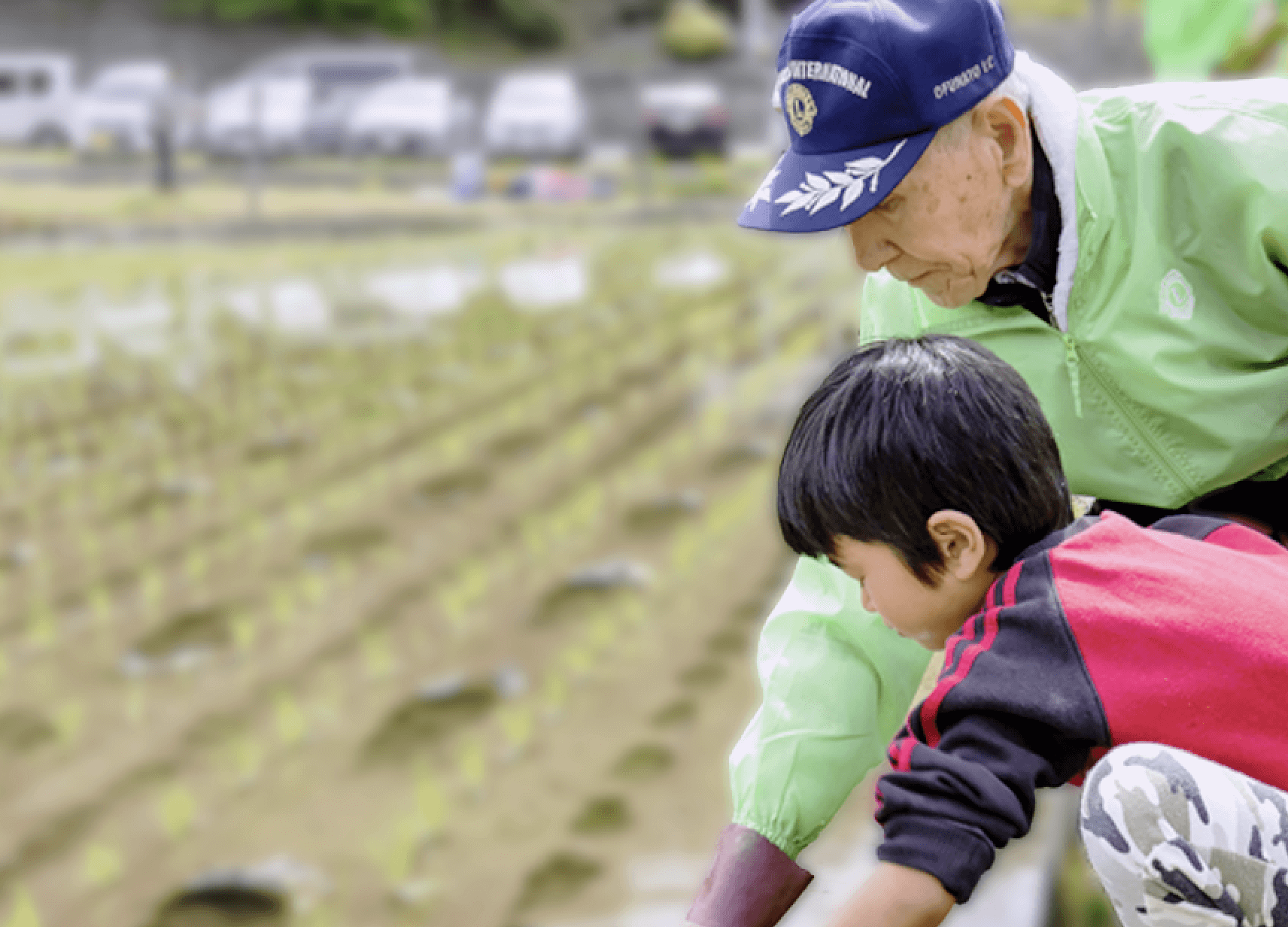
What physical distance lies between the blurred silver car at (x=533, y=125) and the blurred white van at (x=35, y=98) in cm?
357

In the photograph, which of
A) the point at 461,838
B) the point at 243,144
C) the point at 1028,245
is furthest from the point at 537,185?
the point at 1028,245

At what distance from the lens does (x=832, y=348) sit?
253 inches

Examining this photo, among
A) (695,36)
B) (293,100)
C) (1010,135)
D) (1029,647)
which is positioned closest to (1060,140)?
(1010,135)

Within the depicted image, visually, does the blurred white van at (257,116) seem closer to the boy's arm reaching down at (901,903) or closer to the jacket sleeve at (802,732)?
the jacket sleeve at (802,732)

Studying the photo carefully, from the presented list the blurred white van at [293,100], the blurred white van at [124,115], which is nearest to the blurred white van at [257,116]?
the blurred white van at [293,100]

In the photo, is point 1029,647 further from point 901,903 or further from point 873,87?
point 873,87

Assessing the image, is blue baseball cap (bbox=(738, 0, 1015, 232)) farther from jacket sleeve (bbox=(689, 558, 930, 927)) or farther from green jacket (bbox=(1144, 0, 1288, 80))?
green jacket (bbox=(1144, 0, 1288, 80))

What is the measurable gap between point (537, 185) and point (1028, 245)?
32.7ft

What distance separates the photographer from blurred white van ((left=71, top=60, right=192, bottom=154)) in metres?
11.6

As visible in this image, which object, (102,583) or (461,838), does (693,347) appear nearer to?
(102,583)

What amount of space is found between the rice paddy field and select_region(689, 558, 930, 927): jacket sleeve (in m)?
1.57

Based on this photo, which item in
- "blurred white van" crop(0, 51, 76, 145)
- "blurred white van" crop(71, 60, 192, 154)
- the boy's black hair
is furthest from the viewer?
"blurred white van" crop(0, 51, 76, 145)

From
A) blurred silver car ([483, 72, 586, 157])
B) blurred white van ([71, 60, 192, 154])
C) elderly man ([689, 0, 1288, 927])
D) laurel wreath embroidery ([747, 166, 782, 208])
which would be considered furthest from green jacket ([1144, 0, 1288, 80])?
blurred silver car ([483, 72, 586, 157])

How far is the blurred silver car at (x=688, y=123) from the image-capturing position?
509 inches
